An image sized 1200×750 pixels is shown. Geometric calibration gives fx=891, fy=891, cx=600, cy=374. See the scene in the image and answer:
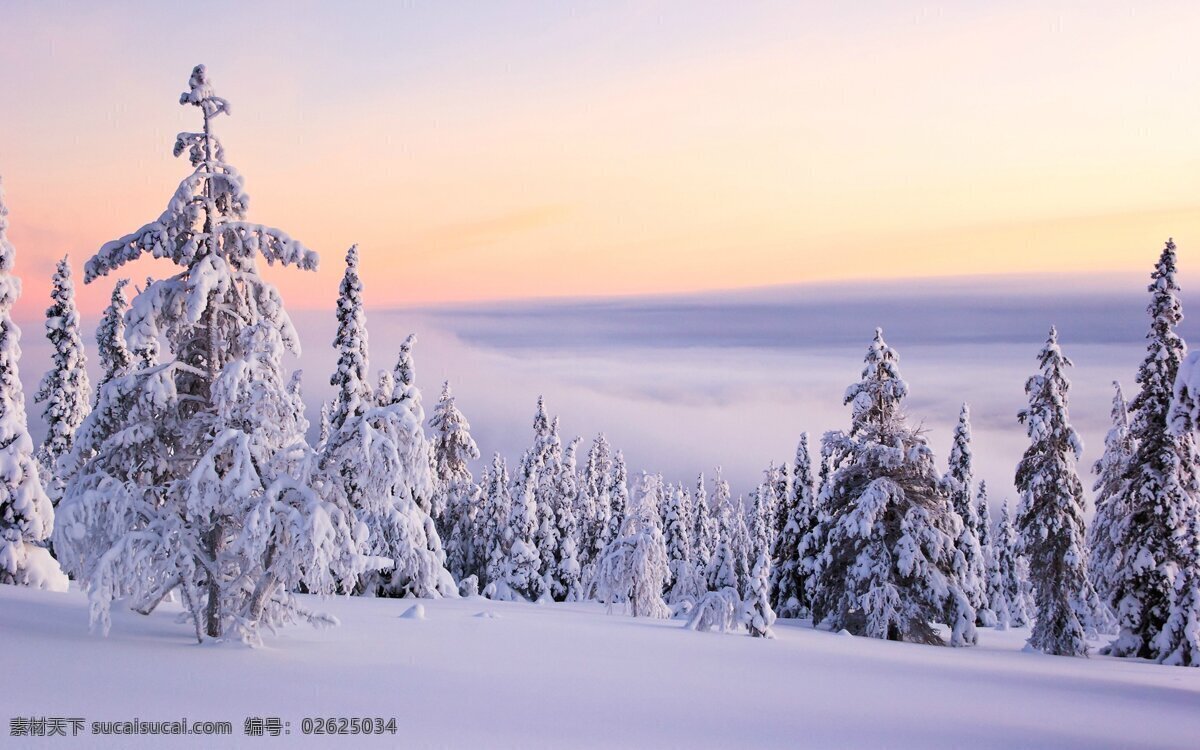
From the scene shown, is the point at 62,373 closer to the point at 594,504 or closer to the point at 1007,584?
the point at 594,504

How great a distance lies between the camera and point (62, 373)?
159ft

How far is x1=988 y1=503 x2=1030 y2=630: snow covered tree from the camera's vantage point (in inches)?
2781

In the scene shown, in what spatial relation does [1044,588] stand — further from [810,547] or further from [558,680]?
[558,680]

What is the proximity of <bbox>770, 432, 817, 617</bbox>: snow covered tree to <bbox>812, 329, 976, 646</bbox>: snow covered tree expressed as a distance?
11.9 metres

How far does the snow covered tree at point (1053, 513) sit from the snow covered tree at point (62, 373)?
47278 millimetres

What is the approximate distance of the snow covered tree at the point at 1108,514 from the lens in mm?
34406

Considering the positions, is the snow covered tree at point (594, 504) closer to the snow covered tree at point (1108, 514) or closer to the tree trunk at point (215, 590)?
the snow covered tree at point (1108, 514)

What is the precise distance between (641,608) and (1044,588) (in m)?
16.1

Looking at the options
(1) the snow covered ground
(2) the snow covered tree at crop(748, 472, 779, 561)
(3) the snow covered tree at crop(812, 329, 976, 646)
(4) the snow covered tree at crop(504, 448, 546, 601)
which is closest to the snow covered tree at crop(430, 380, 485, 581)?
(4) the snow covered tree at crop(504, 448, 546, 601)

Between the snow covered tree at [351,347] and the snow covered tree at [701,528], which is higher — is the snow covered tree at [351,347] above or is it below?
above

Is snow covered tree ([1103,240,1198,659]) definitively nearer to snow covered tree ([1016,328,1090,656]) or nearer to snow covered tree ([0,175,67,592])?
snow covered tree ([1016,328,1090,656])

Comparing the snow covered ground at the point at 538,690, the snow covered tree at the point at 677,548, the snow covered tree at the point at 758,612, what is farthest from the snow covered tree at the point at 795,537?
the snow covered ground at the point at 538,690

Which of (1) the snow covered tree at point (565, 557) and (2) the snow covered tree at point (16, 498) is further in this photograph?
(1) the snow covered tree at point (565, 557)

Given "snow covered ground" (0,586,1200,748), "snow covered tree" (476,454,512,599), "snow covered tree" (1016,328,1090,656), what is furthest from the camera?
"snow covered tree" (476,454,512,599)
